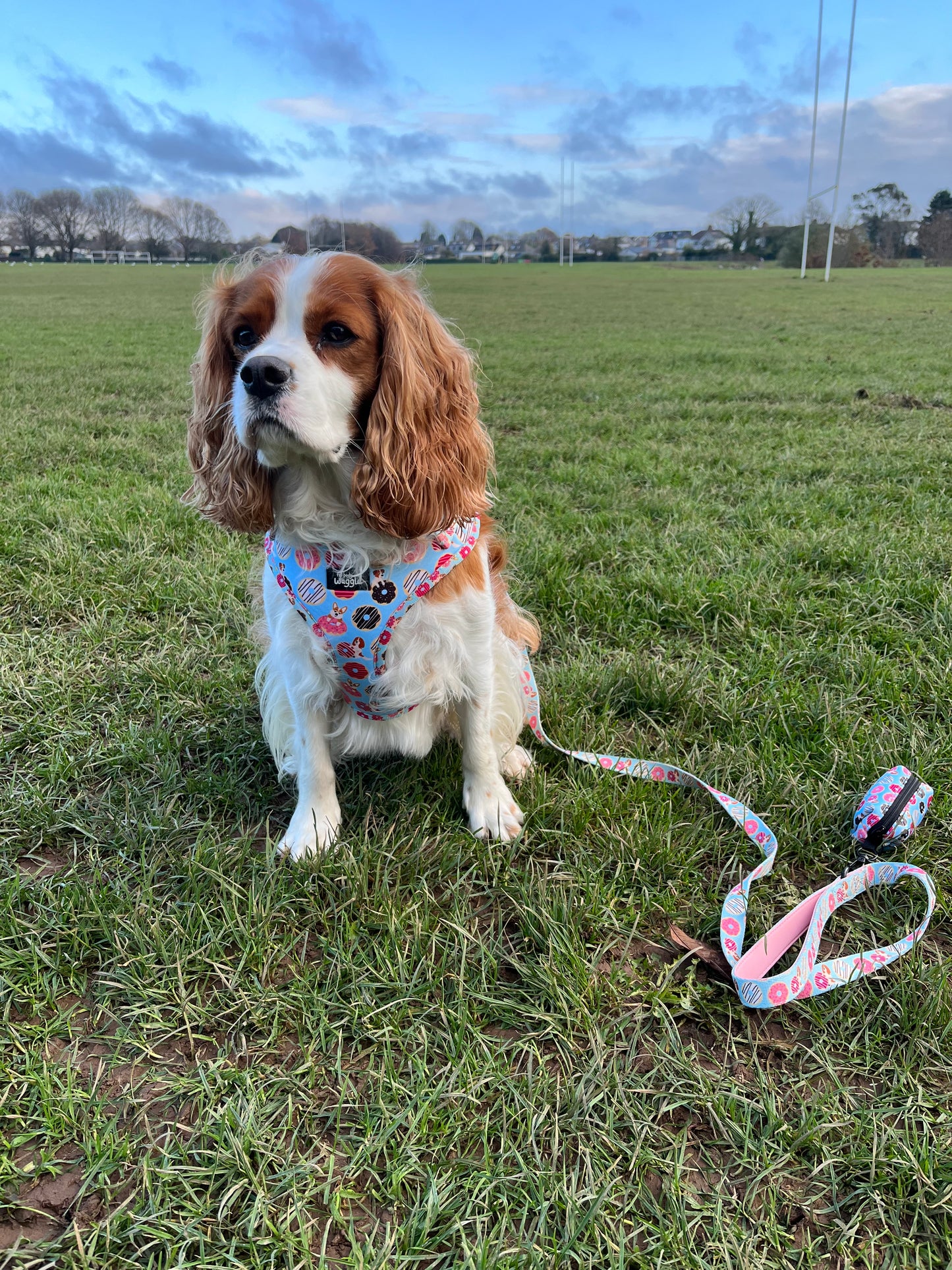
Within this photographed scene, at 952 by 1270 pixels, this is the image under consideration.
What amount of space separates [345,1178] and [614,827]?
1.22 metres

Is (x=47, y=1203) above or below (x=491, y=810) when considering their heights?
below

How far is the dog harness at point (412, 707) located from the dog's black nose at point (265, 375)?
531 mm

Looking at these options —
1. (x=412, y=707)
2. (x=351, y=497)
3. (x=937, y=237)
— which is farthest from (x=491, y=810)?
(x=937, y=237)

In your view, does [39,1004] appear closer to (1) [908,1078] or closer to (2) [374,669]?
(2) [374,669]

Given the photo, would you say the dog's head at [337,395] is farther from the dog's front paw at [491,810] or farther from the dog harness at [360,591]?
the dog's front paw at [491,810]

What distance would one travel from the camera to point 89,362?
11812 mm

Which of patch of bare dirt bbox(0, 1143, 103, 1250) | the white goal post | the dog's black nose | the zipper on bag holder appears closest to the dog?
the dog's black nose

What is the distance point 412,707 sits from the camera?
2574 millimetres

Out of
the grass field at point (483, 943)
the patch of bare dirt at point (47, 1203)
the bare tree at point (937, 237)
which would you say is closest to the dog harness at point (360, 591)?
the grass field at point (483, 943)

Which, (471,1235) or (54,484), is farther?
(54,484)

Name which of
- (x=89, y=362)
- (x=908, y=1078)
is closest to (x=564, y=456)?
→ (x=908, y=1078)

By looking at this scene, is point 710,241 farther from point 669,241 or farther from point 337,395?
point 337,395

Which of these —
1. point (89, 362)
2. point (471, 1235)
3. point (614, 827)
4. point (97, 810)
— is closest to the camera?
point (471, 1235)

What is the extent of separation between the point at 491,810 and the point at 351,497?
1.10 m
